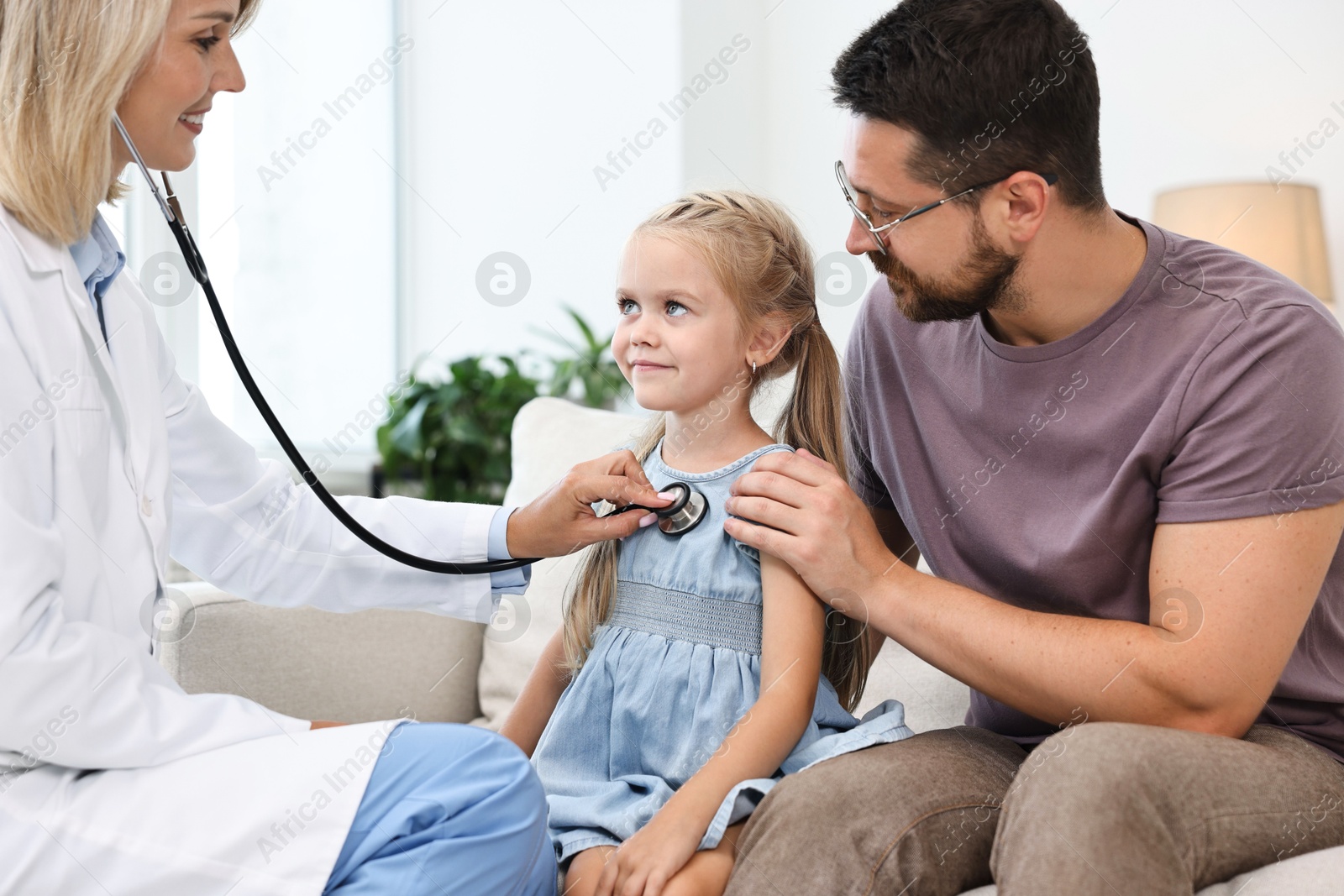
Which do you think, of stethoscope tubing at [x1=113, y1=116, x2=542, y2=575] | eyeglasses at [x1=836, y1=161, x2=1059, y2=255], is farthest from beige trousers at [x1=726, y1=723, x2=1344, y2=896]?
eyeglasses at [x1=836, y1=161, x2=1059, y2=255]

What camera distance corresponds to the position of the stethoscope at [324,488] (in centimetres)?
118

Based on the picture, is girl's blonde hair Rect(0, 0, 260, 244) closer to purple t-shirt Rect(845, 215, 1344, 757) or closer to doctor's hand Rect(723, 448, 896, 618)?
doctor's hand Rect(723, 448, 896, 618)

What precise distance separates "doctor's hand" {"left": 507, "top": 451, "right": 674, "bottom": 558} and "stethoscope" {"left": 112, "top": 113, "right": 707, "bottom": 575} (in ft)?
0.07

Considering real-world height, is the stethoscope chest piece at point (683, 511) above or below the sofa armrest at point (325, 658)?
above

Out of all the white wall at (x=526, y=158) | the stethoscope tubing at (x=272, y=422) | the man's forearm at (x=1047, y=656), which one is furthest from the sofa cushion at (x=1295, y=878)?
the white wall at (x=526, y=158)

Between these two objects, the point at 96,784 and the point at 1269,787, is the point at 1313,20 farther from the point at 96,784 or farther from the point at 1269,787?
the point at 96,784

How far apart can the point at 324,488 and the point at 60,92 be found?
0.50 metres

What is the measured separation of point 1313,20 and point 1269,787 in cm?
218

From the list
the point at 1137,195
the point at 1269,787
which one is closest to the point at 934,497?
the point at 1269,787

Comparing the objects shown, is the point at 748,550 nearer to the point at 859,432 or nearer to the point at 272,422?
the point at 859,432

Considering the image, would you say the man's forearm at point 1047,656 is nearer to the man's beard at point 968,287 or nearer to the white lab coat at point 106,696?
the man's beard at point 968,287

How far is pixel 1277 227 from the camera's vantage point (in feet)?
7.67

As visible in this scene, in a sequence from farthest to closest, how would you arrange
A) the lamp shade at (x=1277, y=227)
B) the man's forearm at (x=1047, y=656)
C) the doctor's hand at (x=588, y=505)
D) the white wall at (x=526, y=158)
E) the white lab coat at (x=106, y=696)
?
the white wall at (x=526, y=158) < the lamp shade at (x=1277, y=227) < the doctor's hand at (x=588, y=505) < the man's forearm at (x=1047, y=656) < the white lab coat at (x=106, y=696)

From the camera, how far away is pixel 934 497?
1419 millimetres
